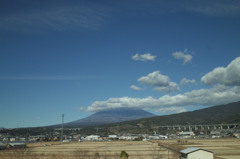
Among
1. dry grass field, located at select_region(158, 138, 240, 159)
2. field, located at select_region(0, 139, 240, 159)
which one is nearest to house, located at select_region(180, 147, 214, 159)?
field, located at select_region(0, 139, 240, 159)

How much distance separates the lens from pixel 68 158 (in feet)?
131

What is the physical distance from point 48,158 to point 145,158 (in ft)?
56.3

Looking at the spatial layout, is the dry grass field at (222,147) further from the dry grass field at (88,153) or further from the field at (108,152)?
the dry grass field at (88,153)

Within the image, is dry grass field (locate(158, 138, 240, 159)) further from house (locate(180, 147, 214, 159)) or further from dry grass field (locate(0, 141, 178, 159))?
dry grass field (locate(0, 141, 178, 159))

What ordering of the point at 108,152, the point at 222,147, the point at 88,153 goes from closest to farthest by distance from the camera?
the point at 88,153
the point at 108,152
the point at 222,147

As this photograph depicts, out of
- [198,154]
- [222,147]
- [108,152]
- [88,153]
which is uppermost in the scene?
[198,154]

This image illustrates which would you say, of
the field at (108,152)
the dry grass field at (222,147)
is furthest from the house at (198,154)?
the dry grass field at (222,147)

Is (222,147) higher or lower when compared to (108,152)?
lower

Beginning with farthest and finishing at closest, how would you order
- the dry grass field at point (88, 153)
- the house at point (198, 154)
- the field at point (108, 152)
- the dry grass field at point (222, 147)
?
1. the dry grass field at point (222, 147)
2. the field at point (108, 152)
3. the dry grass field at point (88, 153)
4. the house at point (198, 154)

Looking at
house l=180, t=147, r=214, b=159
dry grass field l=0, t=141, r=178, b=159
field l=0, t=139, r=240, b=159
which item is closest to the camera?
house l=180, t=147, r=214, b=159

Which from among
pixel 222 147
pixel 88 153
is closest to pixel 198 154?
pixel 88 153

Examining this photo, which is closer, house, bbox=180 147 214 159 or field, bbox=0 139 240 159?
house, bbox=180 147 214 159

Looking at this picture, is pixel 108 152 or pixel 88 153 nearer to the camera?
pixel 88 153

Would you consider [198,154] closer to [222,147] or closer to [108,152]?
[108,152]
